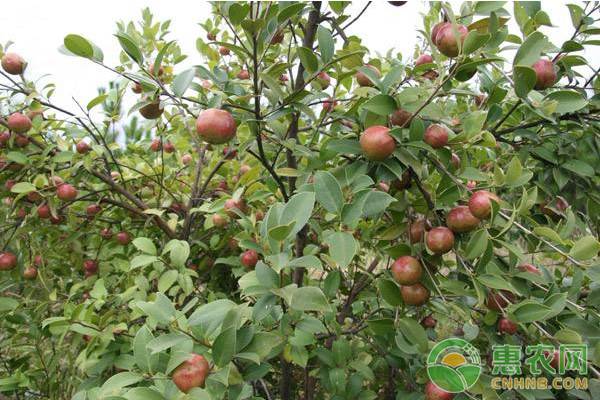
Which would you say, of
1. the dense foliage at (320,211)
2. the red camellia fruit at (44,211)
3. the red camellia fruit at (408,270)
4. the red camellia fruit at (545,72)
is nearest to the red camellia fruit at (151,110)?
the dense foliage at (320,211)

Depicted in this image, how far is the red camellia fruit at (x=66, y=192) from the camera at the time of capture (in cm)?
153

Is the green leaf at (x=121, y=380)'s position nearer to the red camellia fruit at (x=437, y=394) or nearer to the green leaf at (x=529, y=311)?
the red camellia fruit at (x=437, y=394)

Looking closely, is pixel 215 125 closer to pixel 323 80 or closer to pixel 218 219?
pixel 323 80

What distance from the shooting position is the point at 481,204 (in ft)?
2.85

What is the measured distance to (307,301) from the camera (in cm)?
80

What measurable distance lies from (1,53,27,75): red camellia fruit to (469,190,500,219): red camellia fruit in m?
1.54

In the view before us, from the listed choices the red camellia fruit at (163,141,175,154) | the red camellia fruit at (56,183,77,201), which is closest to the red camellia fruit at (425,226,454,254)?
the red camellia fruit at (56,183,77,201)

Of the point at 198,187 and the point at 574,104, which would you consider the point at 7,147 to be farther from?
the point at 574,104

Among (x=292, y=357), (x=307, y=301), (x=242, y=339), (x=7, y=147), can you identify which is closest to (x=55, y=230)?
(x=7, y=147)

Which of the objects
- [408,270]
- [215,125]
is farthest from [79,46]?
[408,270]

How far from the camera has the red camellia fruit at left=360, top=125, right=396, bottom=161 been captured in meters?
0.90

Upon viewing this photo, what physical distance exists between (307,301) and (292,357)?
0.41 meters

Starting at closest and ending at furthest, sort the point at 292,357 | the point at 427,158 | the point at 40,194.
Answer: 1. the point at 427,158
2. the point at 292,357
3. the point at 40,194

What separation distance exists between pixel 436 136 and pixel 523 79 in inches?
7.9
